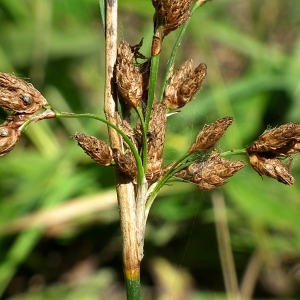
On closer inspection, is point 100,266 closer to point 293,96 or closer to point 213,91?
point 213,91

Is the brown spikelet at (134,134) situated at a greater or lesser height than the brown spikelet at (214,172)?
greater

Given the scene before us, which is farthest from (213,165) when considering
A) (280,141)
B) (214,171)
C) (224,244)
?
(224,244)

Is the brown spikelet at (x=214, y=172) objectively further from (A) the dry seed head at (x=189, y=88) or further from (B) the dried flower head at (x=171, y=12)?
(B) the dried flower head at (x=171, y=12)

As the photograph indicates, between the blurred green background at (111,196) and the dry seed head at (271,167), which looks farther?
the blurred green background at (111,196)

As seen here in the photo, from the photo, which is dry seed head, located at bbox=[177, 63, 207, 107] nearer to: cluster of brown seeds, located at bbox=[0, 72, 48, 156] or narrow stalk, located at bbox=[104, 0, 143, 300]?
narrow stalk, located at bbox=[104, 0, 143, 300]

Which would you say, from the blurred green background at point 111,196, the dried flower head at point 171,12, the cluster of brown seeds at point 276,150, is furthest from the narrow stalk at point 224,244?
the dried flower head at point 171,12

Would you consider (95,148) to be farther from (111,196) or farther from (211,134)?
(111,196)
